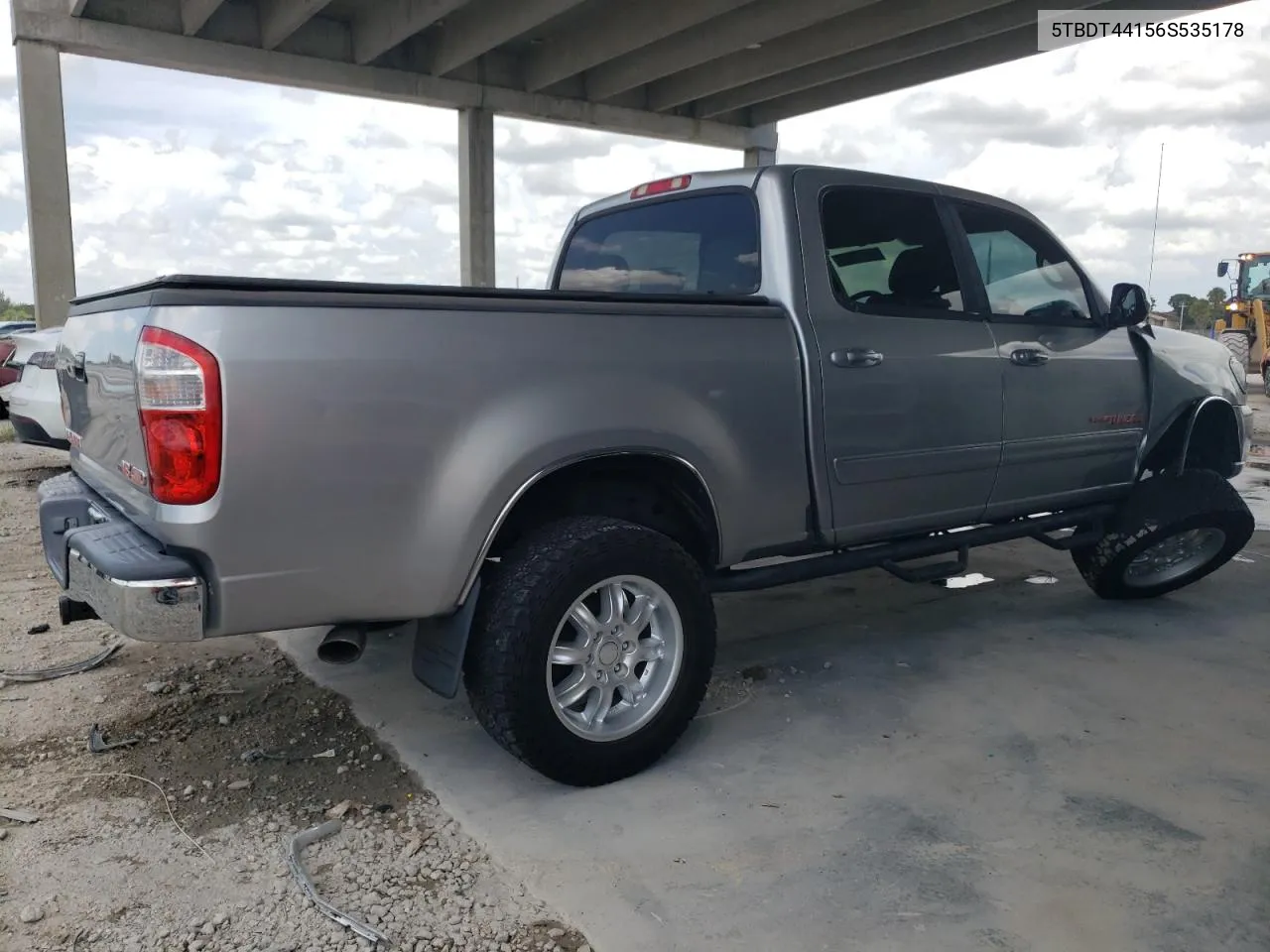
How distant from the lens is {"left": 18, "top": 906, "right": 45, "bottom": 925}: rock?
2.31 m

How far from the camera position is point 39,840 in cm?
267

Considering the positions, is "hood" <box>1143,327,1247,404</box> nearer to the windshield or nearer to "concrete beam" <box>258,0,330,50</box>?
"concrete beam" <box>258,0,330,50</box>

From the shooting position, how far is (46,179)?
51.2ft

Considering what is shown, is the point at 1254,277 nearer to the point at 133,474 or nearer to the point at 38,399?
the point at 38,399

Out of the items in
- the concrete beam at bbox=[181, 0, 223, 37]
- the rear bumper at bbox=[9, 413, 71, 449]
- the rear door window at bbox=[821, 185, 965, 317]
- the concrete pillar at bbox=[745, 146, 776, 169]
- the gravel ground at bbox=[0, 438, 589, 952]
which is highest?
the concrete beam at bbox=[181, 0, 223, 37]

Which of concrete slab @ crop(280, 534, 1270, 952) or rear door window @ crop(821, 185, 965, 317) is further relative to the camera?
rear door window @ crop(821, 185, 965, 317)

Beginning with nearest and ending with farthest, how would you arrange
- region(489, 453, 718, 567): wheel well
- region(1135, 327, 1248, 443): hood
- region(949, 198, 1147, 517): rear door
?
region(489, 453, 718, 567): wheel well, region(949, 198, 1147, 517): rear door, region(1135, 327, 1248, 443): hood

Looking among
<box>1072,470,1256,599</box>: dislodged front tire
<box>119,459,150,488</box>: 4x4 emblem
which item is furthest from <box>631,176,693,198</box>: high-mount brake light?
<box>1072,470,1256,599</box>: dislodged front tire

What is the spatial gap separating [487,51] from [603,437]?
1535 cm

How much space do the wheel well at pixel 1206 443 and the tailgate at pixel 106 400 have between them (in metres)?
4.56

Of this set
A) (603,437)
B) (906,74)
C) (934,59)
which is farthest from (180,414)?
(906,74)

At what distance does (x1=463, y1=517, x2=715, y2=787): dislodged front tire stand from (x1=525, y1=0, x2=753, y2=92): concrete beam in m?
12.5

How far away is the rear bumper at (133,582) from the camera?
2.36m

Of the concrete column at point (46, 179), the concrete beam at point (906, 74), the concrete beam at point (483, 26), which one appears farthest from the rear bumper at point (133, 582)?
the concrete beam at point (906, 74)
